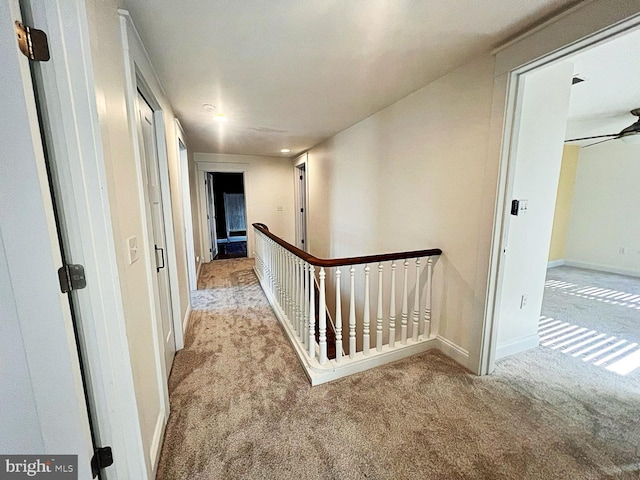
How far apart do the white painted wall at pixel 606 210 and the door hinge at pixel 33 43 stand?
22.3ft

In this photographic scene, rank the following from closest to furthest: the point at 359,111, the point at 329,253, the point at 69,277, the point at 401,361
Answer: the point at 69,277 < the point at 401,361 < the point at 359,111 < the point at 329,253

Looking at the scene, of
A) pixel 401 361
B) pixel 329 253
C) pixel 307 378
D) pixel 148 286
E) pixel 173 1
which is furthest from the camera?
pixel 329 253

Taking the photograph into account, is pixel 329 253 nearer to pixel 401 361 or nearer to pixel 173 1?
pixel 401 361

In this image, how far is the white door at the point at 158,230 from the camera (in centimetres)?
172

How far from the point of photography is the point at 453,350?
2.00 m

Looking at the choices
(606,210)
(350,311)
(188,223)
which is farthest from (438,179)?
(606,210)

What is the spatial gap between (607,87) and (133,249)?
3706 mm

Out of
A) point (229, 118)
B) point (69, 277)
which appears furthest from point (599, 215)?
point (69, 277)

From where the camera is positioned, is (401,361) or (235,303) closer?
(401,361)

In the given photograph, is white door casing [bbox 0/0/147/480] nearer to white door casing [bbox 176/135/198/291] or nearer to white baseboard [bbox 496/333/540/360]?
white baseboard [bbox 496/333/540/360]

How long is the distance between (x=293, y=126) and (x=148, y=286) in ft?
8.52

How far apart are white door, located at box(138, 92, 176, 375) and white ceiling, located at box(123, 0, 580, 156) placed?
43 cm

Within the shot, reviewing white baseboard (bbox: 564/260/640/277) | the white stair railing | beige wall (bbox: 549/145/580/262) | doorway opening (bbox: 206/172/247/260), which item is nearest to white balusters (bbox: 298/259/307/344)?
the white stair railing

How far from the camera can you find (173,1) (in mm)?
1177
